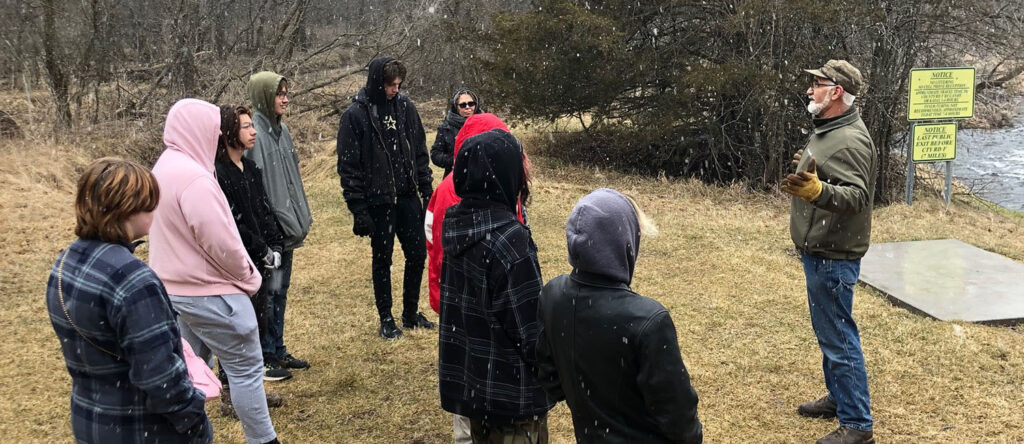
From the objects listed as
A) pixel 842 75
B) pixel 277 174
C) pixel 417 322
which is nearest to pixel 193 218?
pixel 277 174

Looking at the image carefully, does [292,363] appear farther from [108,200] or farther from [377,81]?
[108,200]

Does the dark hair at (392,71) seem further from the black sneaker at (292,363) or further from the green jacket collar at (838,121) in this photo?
the green jacket collar at (838,121)

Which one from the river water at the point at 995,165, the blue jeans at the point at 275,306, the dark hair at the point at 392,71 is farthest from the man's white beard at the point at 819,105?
the river water at the point at 995,165

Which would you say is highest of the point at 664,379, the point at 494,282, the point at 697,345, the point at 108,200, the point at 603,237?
the point at 108,200

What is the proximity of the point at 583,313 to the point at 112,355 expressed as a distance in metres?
1.30

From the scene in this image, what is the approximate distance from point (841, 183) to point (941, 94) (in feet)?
23.1

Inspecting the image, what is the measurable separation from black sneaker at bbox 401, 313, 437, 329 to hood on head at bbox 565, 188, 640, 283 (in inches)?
134

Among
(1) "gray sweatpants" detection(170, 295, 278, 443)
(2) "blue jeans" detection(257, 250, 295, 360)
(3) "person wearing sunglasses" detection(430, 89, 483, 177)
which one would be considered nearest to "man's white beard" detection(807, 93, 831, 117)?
(1) "gray sweatpants" detection(170, 295, 278, 443)

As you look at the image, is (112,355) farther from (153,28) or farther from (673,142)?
(153,28)

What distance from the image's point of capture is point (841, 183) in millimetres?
3457

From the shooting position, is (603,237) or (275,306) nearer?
(603,237)

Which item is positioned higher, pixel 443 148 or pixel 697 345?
pixel 443 148

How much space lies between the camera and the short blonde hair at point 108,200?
7.22 feet

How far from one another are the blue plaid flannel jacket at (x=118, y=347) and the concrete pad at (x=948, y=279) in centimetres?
509
